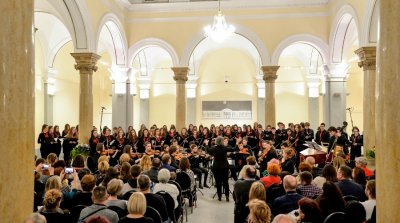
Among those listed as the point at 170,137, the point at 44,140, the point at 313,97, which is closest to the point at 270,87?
the point at 170,137

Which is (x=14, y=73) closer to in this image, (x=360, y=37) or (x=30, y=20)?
(x=30, y=20)

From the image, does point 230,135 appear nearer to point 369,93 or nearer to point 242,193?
point 369,93

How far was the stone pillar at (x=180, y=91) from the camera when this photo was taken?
17.1 meters

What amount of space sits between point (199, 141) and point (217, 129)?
0.95m

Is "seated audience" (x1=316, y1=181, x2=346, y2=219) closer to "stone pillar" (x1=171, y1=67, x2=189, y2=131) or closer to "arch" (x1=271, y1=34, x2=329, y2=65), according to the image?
"arch" (x1=271, y1=34, x2=329, y2=65)

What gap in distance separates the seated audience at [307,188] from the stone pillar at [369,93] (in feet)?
26.1

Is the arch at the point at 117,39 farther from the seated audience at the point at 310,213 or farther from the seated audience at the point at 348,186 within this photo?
the seated audience at the point at 310,213

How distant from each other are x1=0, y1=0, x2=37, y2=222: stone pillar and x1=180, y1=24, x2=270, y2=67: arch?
520 inches

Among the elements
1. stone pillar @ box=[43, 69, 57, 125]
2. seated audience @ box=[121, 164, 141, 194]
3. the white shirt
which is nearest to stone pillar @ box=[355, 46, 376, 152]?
the white shirt

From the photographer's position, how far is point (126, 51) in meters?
17.3

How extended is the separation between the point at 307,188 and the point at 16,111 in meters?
3.91

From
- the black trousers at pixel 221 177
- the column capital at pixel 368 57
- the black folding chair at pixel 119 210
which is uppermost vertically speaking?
the column capital at pixel 368 57

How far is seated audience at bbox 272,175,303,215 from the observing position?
496 cm

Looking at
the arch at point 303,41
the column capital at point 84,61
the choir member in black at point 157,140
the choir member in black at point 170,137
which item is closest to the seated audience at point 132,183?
the choir member in black at point 157,140
